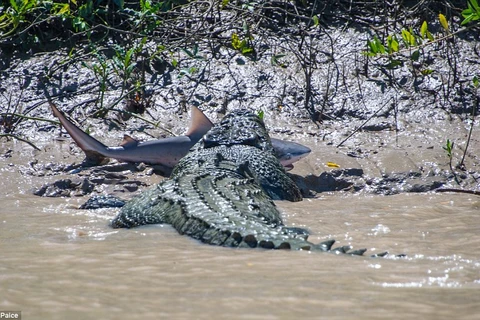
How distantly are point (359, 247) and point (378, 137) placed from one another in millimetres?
3416

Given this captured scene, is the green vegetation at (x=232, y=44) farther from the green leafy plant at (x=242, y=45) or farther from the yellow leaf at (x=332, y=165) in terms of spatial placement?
the yellow leaf at (x=332, y=165)

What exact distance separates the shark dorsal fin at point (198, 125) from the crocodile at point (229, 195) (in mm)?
164

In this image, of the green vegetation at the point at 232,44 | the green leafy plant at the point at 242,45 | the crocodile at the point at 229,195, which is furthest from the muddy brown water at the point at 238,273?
the green leafy plant at the point at 242,45

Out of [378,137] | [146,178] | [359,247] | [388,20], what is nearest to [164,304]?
[359,247]

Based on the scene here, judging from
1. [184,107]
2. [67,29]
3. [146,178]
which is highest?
[67,29]

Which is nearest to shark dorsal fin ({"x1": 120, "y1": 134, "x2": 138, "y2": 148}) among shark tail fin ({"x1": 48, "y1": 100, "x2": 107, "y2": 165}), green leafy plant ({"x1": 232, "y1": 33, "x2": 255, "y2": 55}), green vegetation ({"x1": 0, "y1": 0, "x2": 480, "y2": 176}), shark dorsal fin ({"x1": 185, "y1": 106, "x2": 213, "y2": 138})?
shark tail fin ({"x1": 48, "y1": 100, "x2": 107, "y2": 165})

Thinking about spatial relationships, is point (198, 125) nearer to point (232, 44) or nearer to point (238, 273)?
point (232, 44)

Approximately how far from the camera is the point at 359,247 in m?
3.92

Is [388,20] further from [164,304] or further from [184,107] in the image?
[164,304]

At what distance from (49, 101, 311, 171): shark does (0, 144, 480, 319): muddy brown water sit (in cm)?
158

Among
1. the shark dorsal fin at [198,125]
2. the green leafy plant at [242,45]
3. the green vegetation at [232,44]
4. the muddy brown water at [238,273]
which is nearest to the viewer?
the muddy brown water at [238,273]

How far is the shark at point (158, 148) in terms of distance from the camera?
21.7 feet

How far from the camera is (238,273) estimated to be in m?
3.18

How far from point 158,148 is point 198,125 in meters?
0.42
